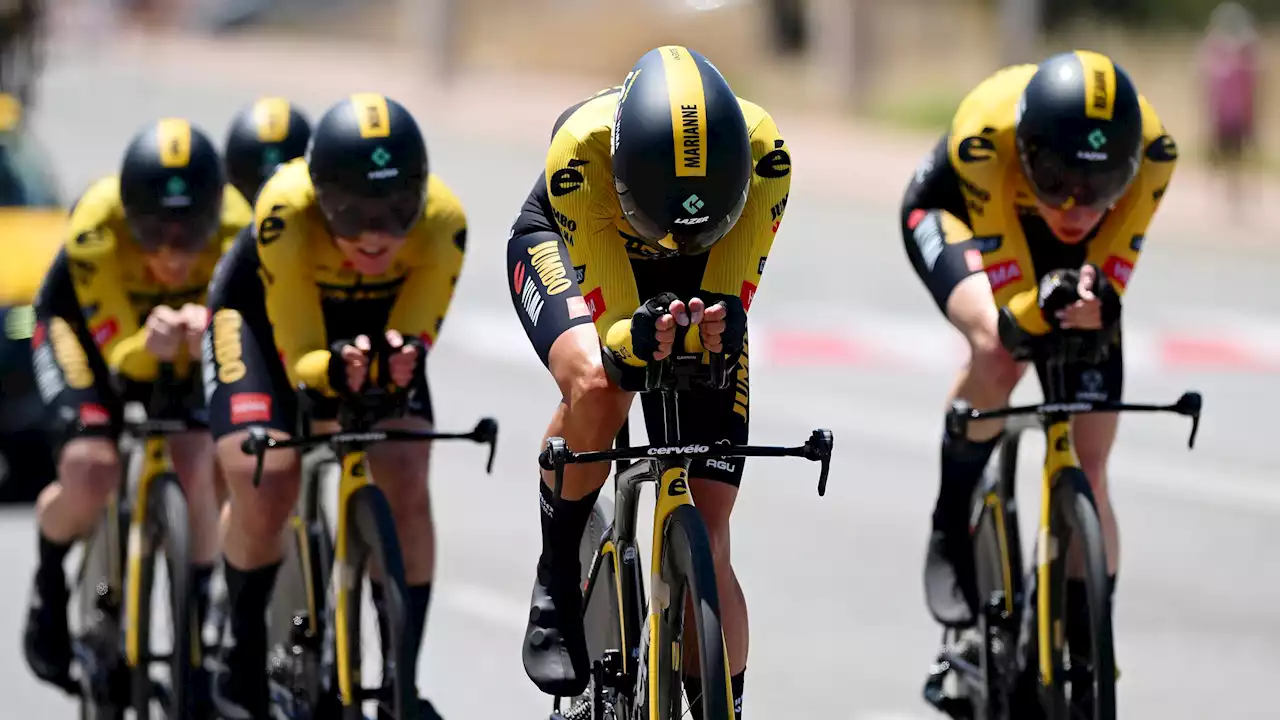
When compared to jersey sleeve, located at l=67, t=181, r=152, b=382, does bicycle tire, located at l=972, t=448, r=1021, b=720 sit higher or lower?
lower

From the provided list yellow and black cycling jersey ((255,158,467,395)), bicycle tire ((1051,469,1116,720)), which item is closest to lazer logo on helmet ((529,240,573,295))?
yellow and black cycling jersey ((255,158,467,395))

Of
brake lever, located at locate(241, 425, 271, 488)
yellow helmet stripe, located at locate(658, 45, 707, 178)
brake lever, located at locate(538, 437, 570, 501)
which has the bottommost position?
brake lever, located at locate(538, 437, 570, 501)

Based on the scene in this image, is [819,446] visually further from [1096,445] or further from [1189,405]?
[1096,445]

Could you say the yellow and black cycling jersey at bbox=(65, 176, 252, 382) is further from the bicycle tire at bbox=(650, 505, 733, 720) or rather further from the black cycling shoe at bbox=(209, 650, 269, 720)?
the bicycle tire at bbox=(650, 505, 733, 720)

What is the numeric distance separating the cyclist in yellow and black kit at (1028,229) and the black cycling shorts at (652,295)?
109 centimetres

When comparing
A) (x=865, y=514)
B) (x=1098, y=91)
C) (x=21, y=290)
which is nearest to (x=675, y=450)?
(x=1098, y=91)

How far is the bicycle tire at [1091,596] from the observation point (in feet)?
17.9

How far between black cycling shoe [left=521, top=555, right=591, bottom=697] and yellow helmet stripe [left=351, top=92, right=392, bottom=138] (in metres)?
1.35

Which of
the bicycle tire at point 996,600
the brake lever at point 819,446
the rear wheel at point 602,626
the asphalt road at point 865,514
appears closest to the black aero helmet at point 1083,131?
the bicycle tire at point 996,600

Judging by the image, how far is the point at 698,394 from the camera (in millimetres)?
5109

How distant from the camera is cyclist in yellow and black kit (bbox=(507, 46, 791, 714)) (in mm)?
4711

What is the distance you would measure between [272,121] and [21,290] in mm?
3836

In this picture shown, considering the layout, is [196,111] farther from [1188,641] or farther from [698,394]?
[698,394]

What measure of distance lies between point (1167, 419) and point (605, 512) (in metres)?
8.47
